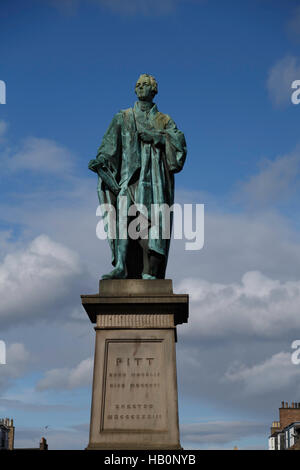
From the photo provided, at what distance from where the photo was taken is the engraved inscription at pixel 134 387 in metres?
12.8

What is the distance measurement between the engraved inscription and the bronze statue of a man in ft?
5.47

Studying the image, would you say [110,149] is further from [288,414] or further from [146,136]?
[288,414]

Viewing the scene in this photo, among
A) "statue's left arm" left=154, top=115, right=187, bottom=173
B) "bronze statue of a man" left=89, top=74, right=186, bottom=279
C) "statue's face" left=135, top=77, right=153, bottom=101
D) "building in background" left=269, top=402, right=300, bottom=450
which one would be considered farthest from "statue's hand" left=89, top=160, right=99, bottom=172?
"building in background" left=269, top=402, right=300, bottom=450

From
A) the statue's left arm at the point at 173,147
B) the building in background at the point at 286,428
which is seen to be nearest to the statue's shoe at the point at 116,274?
the statue's left arm at the point at 173,147

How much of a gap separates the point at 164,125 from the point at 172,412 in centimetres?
659

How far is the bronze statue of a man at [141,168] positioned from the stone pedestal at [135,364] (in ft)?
2.77

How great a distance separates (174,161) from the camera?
1525 centimetres

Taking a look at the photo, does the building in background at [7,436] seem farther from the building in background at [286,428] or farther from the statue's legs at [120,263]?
the statue's legs at [120,263]

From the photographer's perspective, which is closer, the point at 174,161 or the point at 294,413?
the point at 174,161

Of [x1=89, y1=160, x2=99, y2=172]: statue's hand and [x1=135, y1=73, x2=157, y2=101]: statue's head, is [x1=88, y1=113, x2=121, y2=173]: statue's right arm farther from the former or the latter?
[x1=135, y1=73, x2=157, y2=101]: statue's head

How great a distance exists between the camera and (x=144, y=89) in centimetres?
1572

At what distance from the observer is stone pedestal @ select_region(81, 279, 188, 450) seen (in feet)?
41.8
